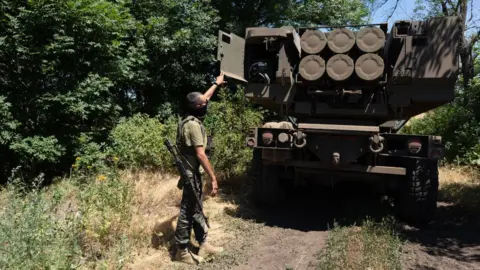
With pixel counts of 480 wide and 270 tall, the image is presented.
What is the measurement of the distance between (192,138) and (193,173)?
0.41 metres

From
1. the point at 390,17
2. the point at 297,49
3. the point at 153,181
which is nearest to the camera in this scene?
the point at 297,49

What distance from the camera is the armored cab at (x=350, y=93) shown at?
4.91m

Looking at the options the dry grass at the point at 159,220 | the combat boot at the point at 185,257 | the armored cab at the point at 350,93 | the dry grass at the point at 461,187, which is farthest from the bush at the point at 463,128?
the combat boot at the point at 185,257

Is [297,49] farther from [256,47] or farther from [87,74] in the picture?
[87,74]

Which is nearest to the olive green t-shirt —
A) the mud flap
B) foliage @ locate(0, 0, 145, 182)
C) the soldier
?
the soldier

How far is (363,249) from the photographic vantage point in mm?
4066

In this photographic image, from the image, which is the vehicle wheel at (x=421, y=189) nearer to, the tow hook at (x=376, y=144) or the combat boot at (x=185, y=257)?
the tow hook at (x=376, y=144)

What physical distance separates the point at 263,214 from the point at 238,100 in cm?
270

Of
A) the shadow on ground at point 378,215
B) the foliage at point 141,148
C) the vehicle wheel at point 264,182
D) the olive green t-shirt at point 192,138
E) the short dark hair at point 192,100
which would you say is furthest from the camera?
the foliage at point 141,148

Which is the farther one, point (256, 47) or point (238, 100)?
point (238, 100)

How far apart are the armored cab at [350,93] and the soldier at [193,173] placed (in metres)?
1.15

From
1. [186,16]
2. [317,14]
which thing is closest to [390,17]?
[317,14]

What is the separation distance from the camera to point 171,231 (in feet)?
15.8

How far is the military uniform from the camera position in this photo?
4.16 meters
